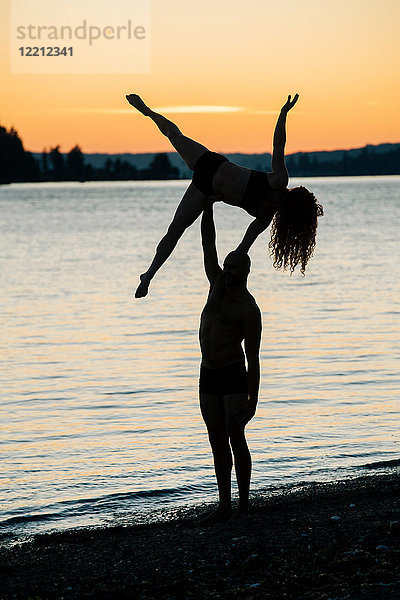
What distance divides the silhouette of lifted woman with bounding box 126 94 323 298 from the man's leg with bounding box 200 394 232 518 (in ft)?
3.84

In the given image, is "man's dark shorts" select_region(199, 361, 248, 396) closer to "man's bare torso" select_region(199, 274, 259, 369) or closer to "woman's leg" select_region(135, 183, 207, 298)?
"man's bare torso" select_region(199, 274, 259, 369)

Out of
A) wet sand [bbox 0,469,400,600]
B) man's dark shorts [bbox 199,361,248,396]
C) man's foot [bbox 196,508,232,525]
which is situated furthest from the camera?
man's foot [bbox 196,508,232,525]

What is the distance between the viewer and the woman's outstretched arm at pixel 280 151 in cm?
768

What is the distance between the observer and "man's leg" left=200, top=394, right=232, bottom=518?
8.38m

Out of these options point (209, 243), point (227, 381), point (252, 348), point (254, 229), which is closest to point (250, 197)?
point (254, 229)

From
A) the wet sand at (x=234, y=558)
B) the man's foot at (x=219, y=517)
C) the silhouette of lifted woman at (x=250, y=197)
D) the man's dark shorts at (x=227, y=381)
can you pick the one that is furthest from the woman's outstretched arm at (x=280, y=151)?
the man's foot at (x=219, y=517)

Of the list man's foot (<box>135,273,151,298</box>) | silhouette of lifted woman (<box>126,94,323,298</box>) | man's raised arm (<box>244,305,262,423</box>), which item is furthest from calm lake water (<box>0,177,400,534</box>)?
silhouette of lifted woman (<box>126,94,323,298</box>)

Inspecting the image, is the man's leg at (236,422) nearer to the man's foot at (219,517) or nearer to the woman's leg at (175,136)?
the man's foot at (219,517)

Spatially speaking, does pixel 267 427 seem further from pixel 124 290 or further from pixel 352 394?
pixel 124 290

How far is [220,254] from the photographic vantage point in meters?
50.4

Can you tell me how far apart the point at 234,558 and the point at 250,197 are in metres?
2.81

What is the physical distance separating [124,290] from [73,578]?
91.2 feet

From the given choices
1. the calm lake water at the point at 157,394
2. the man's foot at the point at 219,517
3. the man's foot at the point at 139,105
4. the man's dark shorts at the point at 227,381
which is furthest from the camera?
the calm lake water at the point at 157,394

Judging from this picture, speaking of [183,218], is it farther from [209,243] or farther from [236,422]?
[236,422]
